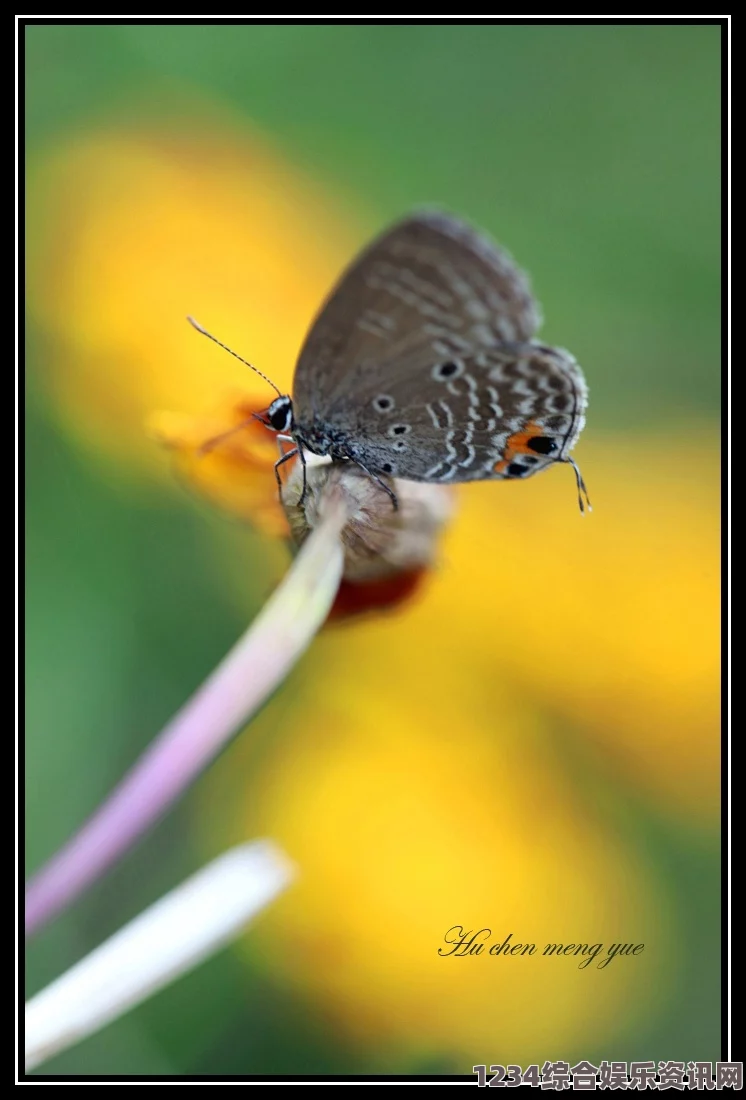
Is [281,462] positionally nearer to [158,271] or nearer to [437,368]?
[437,368]

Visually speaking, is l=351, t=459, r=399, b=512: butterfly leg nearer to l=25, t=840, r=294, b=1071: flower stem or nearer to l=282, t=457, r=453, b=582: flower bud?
l=282, t=457, r=453, b=582: flower bud

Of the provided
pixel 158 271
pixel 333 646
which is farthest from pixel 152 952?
pixel 158 271

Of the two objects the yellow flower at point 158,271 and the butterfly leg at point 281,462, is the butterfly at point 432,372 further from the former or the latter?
the yellow flower at point 158,271

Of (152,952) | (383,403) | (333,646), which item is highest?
(383,403)

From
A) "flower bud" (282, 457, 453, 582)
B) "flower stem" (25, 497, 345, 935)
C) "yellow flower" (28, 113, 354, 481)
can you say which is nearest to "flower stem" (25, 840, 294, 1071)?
"flower stem" (25, 497, 345, 935)

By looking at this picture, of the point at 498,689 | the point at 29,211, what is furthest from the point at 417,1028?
the point at 29,211

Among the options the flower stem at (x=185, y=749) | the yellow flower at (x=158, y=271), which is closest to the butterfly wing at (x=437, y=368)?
the flower stem at (x=185, y=749)
